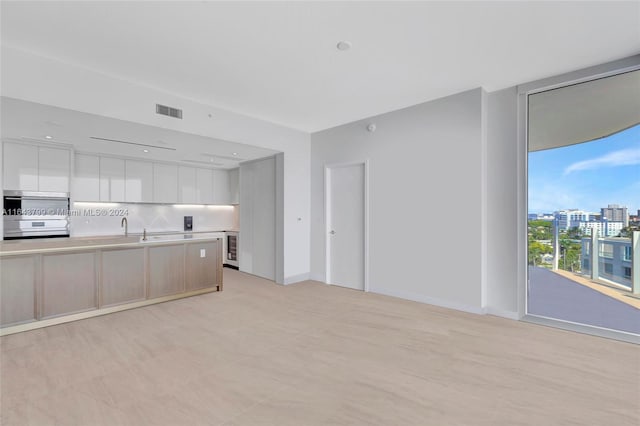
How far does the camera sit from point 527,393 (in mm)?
2113

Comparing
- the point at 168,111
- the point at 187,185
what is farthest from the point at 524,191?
the point at 187,185

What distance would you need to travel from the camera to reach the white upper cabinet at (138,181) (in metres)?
6.06

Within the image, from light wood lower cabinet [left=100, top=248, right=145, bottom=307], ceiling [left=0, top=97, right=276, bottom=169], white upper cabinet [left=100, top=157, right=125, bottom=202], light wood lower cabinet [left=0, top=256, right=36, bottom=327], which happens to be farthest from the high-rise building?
white upper cabinet [left=100, top=157, right=125, bottom=202]

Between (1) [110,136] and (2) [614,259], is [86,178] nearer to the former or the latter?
(1) [110,136]

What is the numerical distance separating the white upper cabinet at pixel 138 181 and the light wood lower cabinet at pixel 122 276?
2549 millimetres

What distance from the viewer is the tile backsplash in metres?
5.83

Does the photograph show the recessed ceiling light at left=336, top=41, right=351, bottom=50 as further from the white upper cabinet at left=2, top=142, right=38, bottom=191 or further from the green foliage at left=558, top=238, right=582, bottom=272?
the white upper cabinet at left=2, top=142, right=38, bottom=191

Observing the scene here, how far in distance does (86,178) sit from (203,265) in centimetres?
305

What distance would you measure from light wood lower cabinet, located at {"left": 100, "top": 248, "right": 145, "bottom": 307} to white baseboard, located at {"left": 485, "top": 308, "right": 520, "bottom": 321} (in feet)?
15.7

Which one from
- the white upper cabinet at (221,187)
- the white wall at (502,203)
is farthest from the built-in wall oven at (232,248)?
the white wall at (502,203)

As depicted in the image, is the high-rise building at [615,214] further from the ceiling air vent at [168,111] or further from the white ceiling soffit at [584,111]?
the ceiling air vent at [168,111]

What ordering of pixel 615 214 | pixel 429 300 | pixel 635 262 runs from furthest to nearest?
pixel 429 300, pixel 615 214, pixel 635 262

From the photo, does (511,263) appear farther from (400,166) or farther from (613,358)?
(400,166)

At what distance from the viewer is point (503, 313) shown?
12.0 feet
